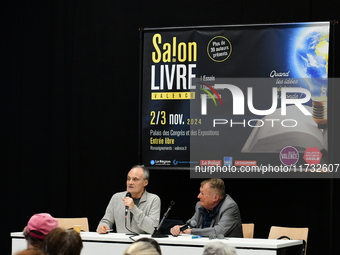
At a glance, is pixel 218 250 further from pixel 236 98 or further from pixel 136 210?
pixel 236 98

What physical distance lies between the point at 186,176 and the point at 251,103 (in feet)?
3.49

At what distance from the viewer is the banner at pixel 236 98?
5.17 m

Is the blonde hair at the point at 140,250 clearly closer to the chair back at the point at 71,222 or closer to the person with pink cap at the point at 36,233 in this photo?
the person with pink cap at the point at 36,233

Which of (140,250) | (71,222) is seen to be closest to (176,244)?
(71,222)

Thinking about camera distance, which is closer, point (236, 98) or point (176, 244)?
point (176, 244)

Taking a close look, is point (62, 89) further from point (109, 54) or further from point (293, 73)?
point (293, 73)

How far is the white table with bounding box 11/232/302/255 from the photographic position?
3.75 m

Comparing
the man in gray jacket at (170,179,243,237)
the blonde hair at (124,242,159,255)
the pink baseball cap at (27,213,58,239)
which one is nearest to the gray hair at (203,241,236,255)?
the blonde hair at (124,242,159,255)

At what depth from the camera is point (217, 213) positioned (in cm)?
479

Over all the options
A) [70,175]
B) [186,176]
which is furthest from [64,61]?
[186,176]

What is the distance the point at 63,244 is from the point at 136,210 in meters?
2.16

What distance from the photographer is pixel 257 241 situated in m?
3.95

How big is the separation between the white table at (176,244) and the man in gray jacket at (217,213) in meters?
0.43

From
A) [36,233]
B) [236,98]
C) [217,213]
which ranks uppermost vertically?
[236,98]
